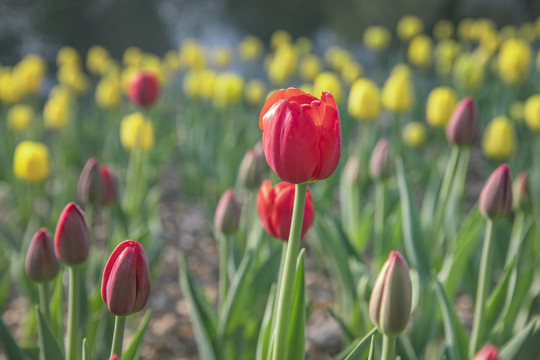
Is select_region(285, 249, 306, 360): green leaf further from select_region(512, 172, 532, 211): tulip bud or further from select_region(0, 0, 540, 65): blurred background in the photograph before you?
select_region(0, 0, 540, 65): blurred background

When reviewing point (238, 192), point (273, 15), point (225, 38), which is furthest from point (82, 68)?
point (238, 192)

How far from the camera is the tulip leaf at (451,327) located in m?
1.24

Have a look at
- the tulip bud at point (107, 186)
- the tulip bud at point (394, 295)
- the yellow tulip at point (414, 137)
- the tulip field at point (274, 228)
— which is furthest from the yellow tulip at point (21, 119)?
the tulip bud at point (394, 295)

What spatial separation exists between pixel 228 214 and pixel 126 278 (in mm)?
611

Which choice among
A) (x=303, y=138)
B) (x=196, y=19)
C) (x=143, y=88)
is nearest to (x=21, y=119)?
(x=143, y=88)

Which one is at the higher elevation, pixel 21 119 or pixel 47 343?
pixel 21 119

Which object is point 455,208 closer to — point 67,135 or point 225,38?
point 67,135

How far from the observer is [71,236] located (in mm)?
1054

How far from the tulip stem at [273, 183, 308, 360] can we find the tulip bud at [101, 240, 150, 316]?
0.22 metres

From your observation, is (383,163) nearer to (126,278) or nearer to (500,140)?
(500,140)

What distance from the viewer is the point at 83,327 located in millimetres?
1438

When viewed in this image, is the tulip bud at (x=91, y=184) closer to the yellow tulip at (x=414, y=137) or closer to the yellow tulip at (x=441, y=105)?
the yellow tulip at (x=441, y=105)

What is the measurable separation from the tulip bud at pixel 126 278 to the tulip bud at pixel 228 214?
1.91ft

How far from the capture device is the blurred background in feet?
20.3
